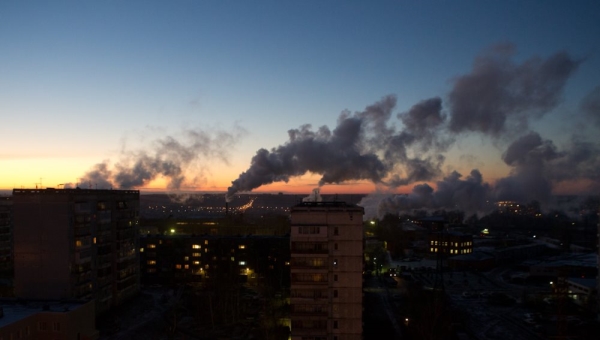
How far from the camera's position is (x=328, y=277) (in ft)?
63.2

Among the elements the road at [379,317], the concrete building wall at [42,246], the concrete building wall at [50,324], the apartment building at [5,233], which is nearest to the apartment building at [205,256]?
the road at [379,317]

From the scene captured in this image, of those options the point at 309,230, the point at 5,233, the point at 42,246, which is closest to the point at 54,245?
the point at 42,246

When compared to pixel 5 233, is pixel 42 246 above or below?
above

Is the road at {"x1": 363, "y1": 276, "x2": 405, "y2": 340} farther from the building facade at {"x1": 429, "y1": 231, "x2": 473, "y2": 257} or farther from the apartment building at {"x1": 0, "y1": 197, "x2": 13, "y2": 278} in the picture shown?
the apartment building at {"x1": 0, "y1": 197, "x2": 13, "y2": 278}

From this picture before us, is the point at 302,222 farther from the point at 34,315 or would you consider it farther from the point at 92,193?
the point at 92,193

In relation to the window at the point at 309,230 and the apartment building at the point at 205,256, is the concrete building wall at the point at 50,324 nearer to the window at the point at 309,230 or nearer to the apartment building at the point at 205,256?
the window at the point at 309,230

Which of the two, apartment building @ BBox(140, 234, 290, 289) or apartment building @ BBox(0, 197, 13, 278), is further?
apartment building @ BBox(0, 197, 13, 278)

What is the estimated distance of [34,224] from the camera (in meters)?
26.6

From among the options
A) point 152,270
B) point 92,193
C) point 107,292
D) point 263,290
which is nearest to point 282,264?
point 263,290

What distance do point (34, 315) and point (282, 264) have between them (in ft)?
76.9

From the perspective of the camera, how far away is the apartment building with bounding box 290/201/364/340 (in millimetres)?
19047

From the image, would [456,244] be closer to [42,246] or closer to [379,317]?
[379,317]

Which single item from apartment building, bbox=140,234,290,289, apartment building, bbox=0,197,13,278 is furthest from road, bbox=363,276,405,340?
apartment building, bbox=0,197,13,278

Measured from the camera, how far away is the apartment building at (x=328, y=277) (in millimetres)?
19047
